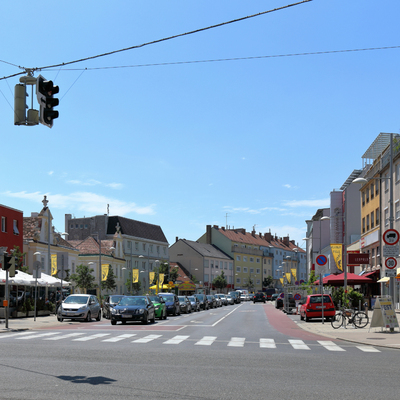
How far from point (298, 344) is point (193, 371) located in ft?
25.1

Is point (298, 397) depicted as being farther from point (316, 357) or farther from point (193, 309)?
point (193, 309)

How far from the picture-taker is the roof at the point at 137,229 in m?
102

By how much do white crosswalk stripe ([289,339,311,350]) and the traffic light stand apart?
29.7 ft

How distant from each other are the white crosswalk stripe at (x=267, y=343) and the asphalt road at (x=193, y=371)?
13 centimetres

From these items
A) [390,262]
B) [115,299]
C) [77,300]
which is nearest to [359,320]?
[390,262]

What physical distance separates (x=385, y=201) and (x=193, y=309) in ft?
60.9

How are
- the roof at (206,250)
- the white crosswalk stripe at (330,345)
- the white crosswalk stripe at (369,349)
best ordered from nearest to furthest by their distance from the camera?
the white crosswalk stripe at (369,349) → the white crosswalk stripe at (330,345) → the roof at (206,250)

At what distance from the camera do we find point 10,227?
52.1 metres

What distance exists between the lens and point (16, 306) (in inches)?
1510

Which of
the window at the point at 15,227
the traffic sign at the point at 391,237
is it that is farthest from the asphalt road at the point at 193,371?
the window at the point at 15,227

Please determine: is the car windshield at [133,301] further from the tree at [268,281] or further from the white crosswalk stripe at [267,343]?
the tree at [268,281]

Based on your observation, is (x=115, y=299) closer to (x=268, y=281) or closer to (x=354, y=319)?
(x=354, y=319)

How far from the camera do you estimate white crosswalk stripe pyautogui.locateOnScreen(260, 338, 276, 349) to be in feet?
56.5

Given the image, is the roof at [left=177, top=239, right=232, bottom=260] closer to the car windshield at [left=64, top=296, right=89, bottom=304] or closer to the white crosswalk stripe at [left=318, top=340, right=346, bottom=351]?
the car windshield at [left=64, top=296, right=89, bottom=304]
